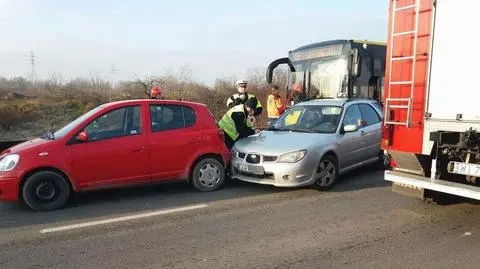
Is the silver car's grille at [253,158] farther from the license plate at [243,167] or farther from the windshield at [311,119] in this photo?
the windshield at [311,119]

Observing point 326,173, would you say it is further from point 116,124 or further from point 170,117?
point 116,124

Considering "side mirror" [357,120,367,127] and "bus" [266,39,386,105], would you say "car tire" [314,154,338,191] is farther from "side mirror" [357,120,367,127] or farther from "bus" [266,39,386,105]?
"bus" [266,39,386,105]

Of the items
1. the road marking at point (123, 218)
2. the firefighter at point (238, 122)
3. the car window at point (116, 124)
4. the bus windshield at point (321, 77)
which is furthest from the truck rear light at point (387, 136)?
the bus windshield at point (321, 77)

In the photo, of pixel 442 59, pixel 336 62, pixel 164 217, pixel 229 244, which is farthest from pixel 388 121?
pixel 336 62

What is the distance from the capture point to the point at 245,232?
558 centimetres

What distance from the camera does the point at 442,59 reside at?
18.4 ft

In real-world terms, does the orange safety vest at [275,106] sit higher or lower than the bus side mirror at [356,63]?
lower

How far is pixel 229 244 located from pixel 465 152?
3.00m

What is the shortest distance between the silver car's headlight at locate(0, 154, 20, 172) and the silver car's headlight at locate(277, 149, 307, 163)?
3.94 m

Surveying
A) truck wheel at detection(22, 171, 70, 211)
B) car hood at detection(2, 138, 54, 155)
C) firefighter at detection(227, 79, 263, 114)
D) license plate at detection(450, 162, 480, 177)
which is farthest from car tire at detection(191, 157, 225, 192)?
license plate at detection(450, 162, 480, 177)

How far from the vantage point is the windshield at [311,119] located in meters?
8.61

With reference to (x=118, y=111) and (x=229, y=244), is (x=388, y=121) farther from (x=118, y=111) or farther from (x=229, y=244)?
(x=118, y=111)

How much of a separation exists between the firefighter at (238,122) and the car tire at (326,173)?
6.39 ft

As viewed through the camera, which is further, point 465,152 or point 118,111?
point 118,111
